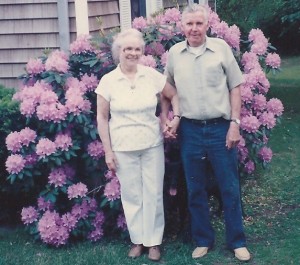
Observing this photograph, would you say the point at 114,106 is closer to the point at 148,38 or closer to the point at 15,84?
the point at 148,38

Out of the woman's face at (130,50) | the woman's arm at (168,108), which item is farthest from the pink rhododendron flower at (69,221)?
the woman's face at (130,50)

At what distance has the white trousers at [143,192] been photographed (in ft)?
14.2

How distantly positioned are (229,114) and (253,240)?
1.32 m

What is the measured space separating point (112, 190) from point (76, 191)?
12.0 inches

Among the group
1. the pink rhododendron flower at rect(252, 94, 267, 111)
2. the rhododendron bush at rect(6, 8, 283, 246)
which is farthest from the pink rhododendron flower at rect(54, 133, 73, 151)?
the pink rhododendron flower at rect(252, 94, 267, 111)

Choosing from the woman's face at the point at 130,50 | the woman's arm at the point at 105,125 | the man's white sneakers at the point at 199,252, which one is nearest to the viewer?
the woman's face at the point at 130,50

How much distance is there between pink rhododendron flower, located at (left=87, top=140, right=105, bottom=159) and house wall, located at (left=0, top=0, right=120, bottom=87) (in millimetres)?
1482

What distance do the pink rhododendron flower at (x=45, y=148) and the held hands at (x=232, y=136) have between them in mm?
1423

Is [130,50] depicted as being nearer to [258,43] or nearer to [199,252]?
[199,252]

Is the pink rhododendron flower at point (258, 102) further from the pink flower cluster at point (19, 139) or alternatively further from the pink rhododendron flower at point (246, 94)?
the pink flower cluster at point (19, 139)

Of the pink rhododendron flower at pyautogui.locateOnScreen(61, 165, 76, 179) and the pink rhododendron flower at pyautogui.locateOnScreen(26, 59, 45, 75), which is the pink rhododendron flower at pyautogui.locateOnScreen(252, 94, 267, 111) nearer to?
the pink rhododendron flower at pyautogui.locateOnScreen(61, 165, 76, 179)

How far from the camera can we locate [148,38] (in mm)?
5273

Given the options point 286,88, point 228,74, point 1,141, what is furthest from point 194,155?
point 286,88

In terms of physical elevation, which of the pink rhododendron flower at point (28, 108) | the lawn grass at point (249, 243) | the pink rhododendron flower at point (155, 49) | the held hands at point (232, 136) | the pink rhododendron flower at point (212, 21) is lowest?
the lawn grass at point (249, 243)
